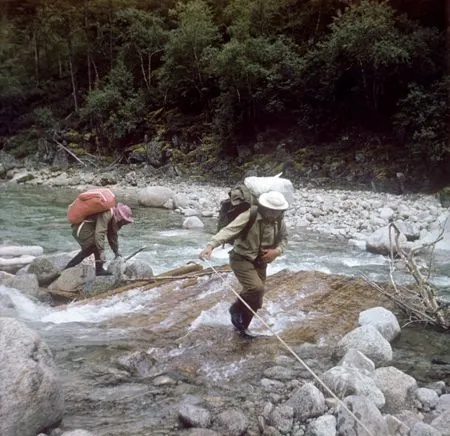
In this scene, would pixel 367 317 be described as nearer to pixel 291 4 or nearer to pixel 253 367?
pixel 253 367

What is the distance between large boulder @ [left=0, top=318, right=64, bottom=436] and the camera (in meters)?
2.94

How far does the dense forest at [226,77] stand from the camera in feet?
62.3

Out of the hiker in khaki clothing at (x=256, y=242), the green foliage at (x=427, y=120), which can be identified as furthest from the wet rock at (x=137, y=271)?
the green foliage at (x=427, y=120)

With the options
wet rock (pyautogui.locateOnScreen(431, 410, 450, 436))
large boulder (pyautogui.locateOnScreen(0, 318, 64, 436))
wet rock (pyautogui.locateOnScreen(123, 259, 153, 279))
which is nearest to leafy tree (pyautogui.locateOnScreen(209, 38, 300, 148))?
wet rock (pyautogui.locateOnScreen(123, 259, 153, 279))

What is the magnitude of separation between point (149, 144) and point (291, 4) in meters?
11.9

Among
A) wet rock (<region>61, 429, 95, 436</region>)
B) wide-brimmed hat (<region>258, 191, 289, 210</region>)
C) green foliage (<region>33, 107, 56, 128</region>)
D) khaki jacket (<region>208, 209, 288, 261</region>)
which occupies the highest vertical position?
wide-brimmed hat (<region>258, 191, 289, 210</region>)

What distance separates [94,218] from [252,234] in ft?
10.2

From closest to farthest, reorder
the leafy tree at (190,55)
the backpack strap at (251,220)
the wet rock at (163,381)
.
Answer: the wet rock at (163,381) < the backpack strap at (251,220) < the leafy tree at (190,55)

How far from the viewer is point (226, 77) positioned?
26.1 meters

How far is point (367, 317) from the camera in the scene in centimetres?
520

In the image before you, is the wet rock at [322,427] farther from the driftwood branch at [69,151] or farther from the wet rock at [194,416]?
the driftwood branch at [69,151]

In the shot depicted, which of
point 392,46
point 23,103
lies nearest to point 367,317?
point 392,46

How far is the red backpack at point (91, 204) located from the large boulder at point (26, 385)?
325cm

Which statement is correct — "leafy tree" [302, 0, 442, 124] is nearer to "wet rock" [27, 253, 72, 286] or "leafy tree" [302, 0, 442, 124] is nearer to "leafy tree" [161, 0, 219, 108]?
"leafy tree" [161, 0, 219, 108]
